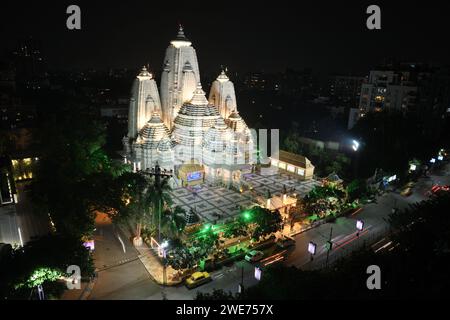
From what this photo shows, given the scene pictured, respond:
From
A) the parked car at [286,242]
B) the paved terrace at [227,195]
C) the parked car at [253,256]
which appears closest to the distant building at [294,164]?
the paved terrace at [227,195]

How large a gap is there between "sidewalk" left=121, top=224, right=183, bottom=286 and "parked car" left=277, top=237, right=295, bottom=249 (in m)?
6.46

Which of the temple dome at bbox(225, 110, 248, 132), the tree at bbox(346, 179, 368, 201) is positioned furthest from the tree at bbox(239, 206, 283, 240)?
the temple dome at bbox(225, 110, 248, 132)

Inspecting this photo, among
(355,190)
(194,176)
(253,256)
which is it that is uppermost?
(194,176)

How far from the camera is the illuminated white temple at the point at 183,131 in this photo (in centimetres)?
2759

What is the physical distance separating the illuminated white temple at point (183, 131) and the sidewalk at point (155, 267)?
868cm

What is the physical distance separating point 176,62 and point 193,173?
944cm

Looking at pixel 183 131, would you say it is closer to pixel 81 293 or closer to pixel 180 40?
pixel 180 40

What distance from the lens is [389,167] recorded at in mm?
34062

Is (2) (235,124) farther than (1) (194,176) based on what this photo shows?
Yes

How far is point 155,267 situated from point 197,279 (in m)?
2.59

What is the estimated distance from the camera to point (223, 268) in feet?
61.5

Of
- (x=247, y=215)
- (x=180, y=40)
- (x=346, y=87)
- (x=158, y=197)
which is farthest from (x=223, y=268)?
(x=346, y=87)

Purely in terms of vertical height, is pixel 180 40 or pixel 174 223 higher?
pixel 180 40

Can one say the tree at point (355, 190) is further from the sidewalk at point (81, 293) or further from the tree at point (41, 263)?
the tree at point (41, 263)
